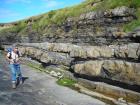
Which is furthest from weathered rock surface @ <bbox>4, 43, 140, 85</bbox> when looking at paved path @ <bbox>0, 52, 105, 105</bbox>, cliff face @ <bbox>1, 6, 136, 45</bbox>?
paved path @ <bbox>0, 52, 105, 105</bbox>

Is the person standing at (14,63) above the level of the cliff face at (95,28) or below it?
below

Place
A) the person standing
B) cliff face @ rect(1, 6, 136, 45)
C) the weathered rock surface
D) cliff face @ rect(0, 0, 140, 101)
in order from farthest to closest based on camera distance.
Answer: cliff face @ rect(1, 6, 136, 45) → the person standing → cliff face @ rect(0, 0, 140, 101) → the weathered rock surface

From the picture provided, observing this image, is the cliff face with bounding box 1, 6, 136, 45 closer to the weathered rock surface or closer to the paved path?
the weathered rock surface

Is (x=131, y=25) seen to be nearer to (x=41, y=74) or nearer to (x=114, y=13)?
(x=114, y=13)

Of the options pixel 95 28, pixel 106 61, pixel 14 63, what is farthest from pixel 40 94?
pixel 95 28

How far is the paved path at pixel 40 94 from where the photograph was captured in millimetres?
14794

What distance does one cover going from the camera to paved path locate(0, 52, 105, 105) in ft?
48.5

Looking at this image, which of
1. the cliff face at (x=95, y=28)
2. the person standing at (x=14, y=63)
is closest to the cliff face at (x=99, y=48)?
the cliff face at (x=95, y=28)

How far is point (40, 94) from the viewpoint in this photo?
649 inches

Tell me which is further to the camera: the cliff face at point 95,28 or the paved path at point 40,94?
the cliff face at point 95,28

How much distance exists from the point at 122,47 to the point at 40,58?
493 inches

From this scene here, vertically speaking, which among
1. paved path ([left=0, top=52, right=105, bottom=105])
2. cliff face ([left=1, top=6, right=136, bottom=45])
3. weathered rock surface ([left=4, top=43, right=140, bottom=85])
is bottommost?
paved path ([left=0, top=52, right=105, bottom=105])

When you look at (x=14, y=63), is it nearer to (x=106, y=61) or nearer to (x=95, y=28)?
(x=106, y=61)

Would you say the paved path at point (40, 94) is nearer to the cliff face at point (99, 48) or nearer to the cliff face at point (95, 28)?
the cliff face at point (99, 48)
